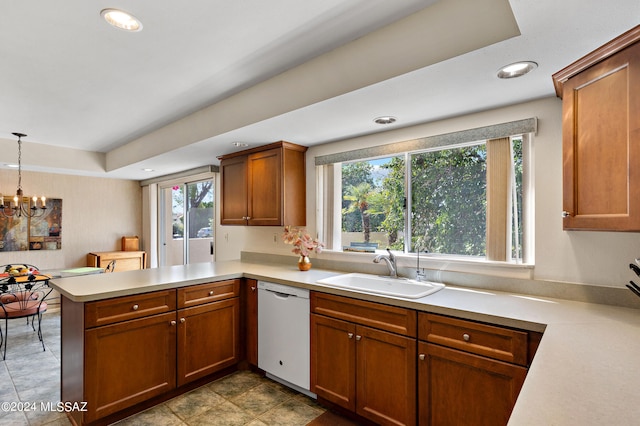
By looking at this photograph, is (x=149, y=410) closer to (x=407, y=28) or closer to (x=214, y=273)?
(x=214, y=273)

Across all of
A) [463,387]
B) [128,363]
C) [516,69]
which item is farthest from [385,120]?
[128,363]

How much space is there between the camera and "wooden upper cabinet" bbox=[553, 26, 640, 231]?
4.32 ft

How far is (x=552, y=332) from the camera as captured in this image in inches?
53.2

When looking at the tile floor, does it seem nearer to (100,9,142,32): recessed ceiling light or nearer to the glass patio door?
the glass patio door

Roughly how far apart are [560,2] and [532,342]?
1.38 metres

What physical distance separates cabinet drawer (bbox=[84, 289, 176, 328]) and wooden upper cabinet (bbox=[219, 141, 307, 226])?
3.76ft

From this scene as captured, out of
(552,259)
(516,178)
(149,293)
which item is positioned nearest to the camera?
(552,259)

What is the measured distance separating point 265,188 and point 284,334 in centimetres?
139

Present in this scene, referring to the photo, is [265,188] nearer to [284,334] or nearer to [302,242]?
[302,242]

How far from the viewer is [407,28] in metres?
1.62

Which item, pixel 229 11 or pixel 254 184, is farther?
pixel 254 184

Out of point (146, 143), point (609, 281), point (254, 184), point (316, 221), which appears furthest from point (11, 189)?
point (609, 281)

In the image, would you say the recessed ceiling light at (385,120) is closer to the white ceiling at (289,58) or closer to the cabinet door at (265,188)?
the white ceiling at (289,58)

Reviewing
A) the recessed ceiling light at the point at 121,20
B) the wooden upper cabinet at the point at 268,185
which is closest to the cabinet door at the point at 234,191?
the wooden upper cabinet at the point at 268,185
